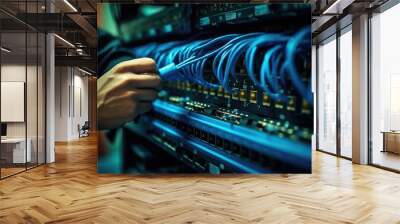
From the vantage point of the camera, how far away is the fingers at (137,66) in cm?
629

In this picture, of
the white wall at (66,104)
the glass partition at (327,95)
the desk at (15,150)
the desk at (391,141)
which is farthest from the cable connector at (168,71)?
the white wall at (66,104)

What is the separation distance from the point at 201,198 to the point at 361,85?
195 inches

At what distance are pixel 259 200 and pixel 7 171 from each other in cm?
467

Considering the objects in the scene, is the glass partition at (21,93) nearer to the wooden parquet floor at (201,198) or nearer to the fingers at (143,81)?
the wooden parquet floor at (201,198)

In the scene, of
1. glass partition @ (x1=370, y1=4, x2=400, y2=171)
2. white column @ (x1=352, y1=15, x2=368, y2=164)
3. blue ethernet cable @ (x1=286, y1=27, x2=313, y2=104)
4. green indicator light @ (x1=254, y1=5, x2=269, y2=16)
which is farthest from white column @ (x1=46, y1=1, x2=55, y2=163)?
glass partition @ (x1=370, y1=4, x2=400, y2=171)

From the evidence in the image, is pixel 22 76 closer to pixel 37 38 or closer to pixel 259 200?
→ pixel 37 38

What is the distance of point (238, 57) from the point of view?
6.15 metres

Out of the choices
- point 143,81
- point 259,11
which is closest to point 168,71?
point 143,81

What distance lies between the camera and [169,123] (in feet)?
21.0

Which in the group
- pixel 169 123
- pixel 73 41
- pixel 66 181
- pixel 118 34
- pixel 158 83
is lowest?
pixel 66 181

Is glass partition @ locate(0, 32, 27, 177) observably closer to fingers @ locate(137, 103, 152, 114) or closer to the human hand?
the human hand

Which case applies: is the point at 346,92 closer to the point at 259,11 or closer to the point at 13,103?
the point at 259,11

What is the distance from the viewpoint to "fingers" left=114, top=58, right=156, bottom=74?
6.29 meters

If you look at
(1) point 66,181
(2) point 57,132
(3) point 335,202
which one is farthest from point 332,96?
(2) point 57,132
